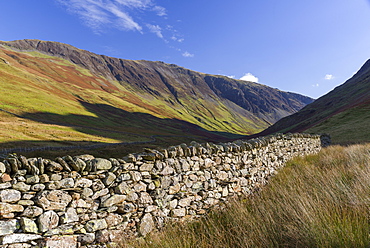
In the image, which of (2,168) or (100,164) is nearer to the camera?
(2,168)

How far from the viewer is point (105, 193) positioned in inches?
173

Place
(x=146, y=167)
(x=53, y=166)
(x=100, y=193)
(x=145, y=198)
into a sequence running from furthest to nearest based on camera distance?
(x=146, y=167) < (x=145, y=198) < (x=100, y=193) < (x=53, y=166)

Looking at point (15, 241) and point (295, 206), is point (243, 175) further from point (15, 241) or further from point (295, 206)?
point (15, 241)

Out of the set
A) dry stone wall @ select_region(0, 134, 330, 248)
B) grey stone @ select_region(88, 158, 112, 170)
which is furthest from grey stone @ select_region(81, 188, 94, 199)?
grey stone @ select_region(88, 158, 112, 170)

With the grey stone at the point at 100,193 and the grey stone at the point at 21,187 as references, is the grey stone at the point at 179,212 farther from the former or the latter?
the grey stone at the point at 21,187

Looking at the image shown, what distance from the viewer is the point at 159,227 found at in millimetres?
4953

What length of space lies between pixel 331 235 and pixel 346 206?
137 centimetres

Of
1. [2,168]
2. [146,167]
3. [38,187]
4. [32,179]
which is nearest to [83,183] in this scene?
[38,187]

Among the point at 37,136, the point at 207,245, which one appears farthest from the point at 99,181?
the point at 37,136

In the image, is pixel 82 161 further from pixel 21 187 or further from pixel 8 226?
pixel 8 226

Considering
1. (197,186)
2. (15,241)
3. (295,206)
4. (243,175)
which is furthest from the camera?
(243,175)

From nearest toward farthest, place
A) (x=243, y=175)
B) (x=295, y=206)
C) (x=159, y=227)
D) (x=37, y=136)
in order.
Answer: (x=295, y=206) → (x=159, y=227) → (x=243, y=175) → (x=37, y=136)

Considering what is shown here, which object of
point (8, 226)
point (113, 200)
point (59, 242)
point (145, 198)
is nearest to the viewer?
point (8, 226)

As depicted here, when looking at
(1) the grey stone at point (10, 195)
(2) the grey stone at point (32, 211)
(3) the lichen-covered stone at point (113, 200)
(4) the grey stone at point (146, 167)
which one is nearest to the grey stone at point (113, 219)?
(3) the lichen-covered stone at point (113, 200)
